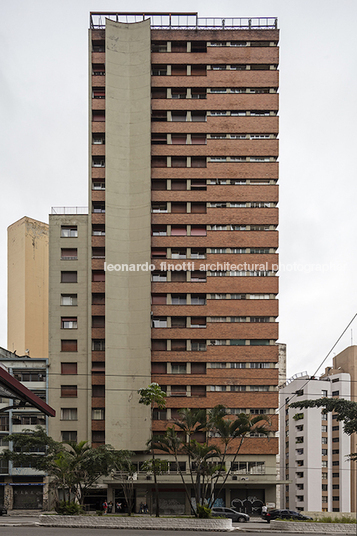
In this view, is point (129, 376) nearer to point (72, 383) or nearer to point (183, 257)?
point (72, 383)

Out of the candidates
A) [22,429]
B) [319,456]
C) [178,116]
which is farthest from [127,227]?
[319,456]

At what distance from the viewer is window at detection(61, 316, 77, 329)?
226 ft

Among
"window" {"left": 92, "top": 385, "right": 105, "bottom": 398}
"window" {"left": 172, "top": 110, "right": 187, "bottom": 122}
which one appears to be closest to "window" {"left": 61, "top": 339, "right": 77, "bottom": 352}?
"window" {"left": 92, "top": 385, "right": 105, "bottom": 398}

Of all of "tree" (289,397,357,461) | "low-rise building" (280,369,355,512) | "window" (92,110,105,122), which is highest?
"window" (92,110,105,122)

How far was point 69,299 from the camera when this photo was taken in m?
69.6

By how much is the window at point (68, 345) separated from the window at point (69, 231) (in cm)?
1275

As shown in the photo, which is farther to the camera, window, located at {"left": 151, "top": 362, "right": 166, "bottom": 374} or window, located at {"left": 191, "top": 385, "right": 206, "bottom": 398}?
window, located at {"left": 151, "top": 362, "right": 166, "bottom": 374}

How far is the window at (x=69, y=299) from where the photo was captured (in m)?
69.5

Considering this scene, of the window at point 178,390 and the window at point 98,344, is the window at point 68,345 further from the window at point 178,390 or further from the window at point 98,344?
the window at point 178,390

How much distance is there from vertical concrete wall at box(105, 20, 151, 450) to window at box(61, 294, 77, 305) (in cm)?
529

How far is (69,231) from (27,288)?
54.0 feet

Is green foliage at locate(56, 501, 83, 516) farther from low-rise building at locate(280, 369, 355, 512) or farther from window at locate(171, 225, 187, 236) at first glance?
low-rise building at locate(280, 369, 355, 512)

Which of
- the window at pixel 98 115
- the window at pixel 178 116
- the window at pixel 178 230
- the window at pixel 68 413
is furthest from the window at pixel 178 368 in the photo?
the window at pixel 98 115

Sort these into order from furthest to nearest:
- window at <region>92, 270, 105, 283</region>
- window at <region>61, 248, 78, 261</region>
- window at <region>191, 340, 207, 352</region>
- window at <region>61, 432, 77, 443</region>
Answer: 1. window at <region>61, 248, 78, 261</region>
2. window at <region>92, 270, 105, 283</region>
3. window at <region>191, 340, 207, 352</region>
4. window at <region>61, 432, 77, 443</region>
